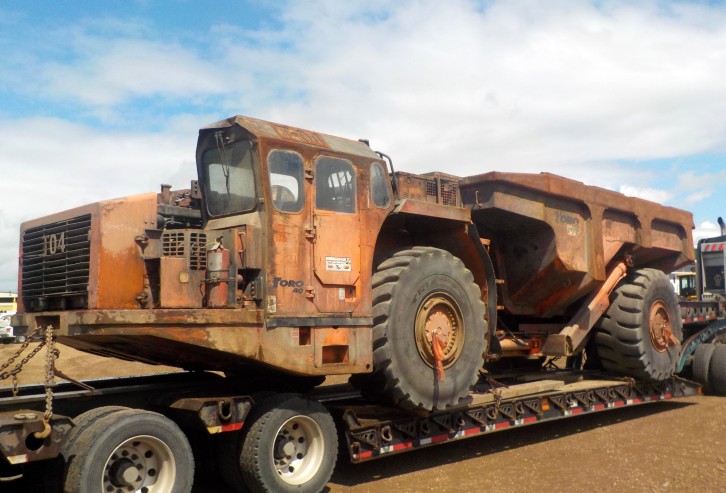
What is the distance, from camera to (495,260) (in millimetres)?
9969

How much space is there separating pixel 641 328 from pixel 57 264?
27.2 feet

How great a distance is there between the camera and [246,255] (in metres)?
6.33

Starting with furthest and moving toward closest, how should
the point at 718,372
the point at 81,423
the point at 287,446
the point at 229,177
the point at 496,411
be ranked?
the point at 718,372, the point at 496,411, the point at 229,177, the point at 287,446, the point at 81,423

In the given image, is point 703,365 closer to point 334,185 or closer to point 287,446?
point 334,185

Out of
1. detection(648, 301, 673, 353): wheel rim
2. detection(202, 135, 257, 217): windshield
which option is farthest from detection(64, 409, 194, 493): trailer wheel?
detection(648, 301, 673, 353): wheel rim

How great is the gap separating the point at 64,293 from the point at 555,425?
7550 mm

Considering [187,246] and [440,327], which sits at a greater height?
[187,246]

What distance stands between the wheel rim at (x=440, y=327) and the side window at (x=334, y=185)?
1381mm

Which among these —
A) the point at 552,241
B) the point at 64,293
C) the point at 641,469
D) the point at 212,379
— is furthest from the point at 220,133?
the point at 641,469

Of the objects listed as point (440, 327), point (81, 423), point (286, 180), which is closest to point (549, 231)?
point (440, 327)

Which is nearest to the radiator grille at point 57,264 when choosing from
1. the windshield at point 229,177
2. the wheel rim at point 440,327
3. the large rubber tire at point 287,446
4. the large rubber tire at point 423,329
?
the windshield at point 229,177

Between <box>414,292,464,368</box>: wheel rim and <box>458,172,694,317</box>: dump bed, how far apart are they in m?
1.71

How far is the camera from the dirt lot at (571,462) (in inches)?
281

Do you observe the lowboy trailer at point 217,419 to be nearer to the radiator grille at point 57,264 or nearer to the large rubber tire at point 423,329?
the large rubber tire at point 423,329
